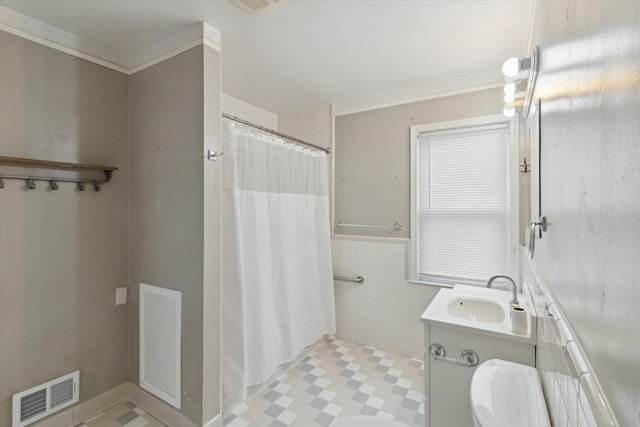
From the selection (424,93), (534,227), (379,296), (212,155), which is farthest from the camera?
(379,296)

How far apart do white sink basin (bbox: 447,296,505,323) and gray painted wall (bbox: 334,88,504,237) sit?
0.84 m

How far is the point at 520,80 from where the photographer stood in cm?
171

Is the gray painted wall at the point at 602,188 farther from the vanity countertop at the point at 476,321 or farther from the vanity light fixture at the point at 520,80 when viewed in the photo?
the vanity countertop at the point at 476,321

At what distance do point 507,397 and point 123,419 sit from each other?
2.19 meters

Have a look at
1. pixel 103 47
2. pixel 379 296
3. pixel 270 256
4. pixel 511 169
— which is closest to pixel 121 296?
pixel 270 256

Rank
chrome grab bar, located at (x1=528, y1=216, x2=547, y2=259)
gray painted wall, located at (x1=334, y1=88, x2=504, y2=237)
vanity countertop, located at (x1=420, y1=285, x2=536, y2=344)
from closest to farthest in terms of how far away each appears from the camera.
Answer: chrome grab bar, located at (x1=528, y1=216, x2=547, y2=259) → vanity countertop, located at (x1=420, y1=285, x2=536, y2=344) → gray painted wall, located at (x1=334, y1=88, x2=504, y2=237)

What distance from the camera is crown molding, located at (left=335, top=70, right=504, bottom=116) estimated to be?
2.35 meters

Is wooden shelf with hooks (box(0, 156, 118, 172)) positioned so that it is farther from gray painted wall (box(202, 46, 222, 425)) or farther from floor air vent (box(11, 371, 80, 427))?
floor air vent (box(11, 371, 80, 427))

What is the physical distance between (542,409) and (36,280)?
247cm

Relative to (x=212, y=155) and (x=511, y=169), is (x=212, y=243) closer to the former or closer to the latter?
(x=212, y=155)

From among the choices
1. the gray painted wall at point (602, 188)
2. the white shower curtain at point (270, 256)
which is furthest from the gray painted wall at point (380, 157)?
the gray painted wall at point (602, 188)

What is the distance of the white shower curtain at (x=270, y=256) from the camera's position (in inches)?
75.3

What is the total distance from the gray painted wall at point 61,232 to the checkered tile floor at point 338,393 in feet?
3.47

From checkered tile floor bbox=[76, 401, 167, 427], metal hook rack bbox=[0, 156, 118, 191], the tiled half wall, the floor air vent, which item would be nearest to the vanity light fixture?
the tiled half wall
